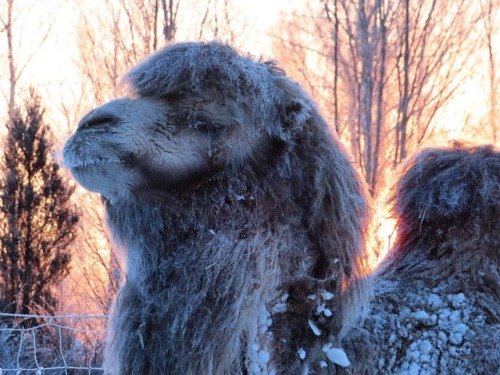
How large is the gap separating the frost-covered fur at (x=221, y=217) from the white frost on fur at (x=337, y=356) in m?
0.02

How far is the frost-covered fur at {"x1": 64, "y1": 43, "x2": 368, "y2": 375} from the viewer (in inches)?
76.5

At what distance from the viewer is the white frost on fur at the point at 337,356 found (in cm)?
201

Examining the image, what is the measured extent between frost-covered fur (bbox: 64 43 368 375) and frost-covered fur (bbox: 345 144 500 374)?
8.8 inches

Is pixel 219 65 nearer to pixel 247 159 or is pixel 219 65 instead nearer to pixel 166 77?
pixel 166 77

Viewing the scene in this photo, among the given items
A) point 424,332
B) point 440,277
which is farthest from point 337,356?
point 440,277

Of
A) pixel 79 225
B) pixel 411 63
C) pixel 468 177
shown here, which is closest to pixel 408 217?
pixel 468 177

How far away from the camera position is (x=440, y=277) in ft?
8.25

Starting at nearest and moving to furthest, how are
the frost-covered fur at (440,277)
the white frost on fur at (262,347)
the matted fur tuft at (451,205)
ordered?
the white frost on fur at (262,347) < the frost-covered fur at (440,277) < the matted fur tuft at (451,205)

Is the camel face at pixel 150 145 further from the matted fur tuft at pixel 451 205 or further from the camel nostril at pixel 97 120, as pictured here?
the matted fur tuft at pixel 451 205

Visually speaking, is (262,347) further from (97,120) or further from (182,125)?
(97,120)

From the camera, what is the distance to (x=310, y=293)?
206cm

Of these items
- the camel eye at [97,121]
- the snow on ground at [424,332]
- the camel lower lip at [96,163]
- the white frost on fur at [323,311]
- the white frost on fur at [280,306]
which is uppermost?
the camel eye at [97,121]

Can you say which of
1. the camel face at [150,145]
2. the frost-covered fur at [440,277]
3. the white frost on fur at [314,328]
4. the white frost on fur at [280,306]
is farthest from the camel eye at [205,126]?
the frost-covered fur at [440,277]

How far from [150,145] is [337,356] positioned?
909 millimetres
